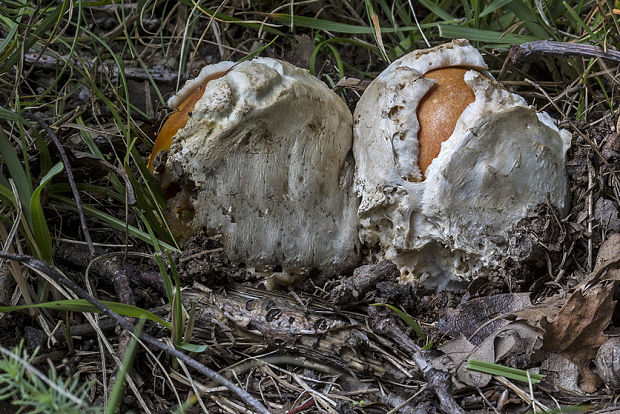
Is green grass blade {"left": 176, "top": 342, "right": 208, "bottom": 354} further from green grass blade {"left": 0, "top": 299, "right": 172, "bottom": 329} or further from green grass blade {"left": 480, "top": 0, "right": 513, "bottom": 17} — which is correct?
green grass blade {"left": 480, "top": 0, "right": 513, "bottom": 17}

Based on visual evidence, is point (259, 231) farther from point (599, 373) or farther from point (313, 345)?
point (599, 373)

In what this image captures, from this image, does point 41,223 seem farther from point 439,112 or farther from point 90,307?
point 439,112

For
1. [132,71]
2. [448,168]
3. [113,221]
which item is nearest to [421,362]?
[448,168]

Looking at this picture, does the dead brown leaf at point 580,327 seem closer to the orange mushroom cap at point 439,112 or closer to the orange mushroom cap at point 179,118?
the orange mushroom cap at point 439,112

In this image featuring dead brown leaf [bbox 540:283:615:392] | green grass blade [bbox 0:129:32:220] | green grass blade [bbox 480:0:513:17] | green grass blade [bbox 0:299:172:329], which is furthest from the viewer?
green grass blade [bbox 480:0:513:17]

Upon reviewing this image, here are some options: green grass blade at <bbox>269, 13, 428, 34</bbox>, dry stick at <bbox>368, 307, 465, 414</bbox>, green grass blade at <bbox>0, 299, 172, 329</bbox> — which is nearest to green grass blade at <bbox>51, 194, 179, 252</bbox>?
green grass blade at <bbox>0, 299, 172, 329</bbox>

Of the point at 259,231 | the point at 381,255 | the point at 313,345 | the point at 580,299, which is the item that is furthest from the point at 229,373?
the point at 580,299

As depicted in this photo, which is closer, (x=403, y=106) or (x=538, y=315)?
(x=538, y=315)
